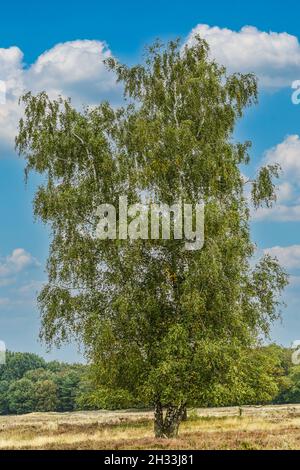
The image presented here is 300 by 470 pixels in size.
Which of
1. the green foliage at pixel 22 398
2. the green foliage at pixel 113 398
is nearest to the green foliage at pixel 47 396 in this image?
the green foliage at pixel 22 398

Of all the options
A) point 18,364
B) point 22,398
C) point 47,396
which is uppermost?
→ point 18,364

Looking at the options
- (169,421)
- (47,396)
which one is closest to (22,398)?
(47,396)

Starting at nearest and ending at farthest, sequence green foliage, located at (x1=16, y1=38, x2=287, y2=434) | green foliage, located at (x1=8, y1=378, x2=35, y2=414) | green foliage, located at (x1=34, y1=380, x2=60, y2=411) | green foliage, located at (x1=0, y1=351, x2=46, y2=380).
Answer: green foliage, located at (x1=16, y1=38, x2=287, y2=434) → green foliage, located at (x1=34, y1=380, x2=60, y2=411) → green foliage, located at (x1=8, y1=378, x2=35, y2=414) → green foliage, located at (x1=0, y1=351, x2=46, y2=380)

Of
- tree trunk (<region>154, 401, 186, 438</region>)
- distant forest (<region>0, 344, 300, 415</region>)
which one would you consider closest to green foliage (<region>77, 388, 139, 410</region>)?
distant forest (<region>0, 344, 300, 415</region>)

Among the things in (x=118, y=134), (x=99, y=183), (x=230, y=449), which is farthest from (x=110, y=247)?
(x=230, y=449)

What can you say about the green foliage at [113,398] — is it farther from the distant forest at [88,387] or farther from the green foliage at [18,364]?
the green foliage at [18,364]

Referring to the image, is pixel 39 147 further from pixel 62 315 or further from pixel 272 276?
pixel 272 276

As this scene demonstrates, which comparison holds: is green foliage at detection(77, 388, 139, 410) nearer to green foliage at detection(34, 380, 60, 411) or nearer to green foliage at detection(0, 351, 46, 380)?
green foliage at detection(34, 380, 60, 411)

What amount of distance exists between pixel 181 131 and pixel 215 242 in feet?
19.7

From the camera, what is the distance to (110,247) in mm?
31906

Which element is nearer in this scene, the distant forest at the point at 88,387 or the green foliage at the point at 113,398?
the green foliage at the point at 113,398

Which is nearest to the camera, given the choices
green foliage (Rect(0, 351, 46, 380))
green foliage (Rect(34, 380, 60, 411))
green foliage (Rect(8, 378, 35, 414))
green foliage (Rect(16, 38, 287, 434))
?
green foliage (Rect(16, 38, 287, 434))

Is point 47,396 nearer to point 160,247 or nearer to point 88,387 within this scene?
point 88,387

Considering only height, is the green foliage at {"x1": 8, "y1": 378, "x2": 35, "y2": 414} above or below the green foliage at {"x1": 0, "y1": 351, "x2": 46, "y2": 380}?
below
